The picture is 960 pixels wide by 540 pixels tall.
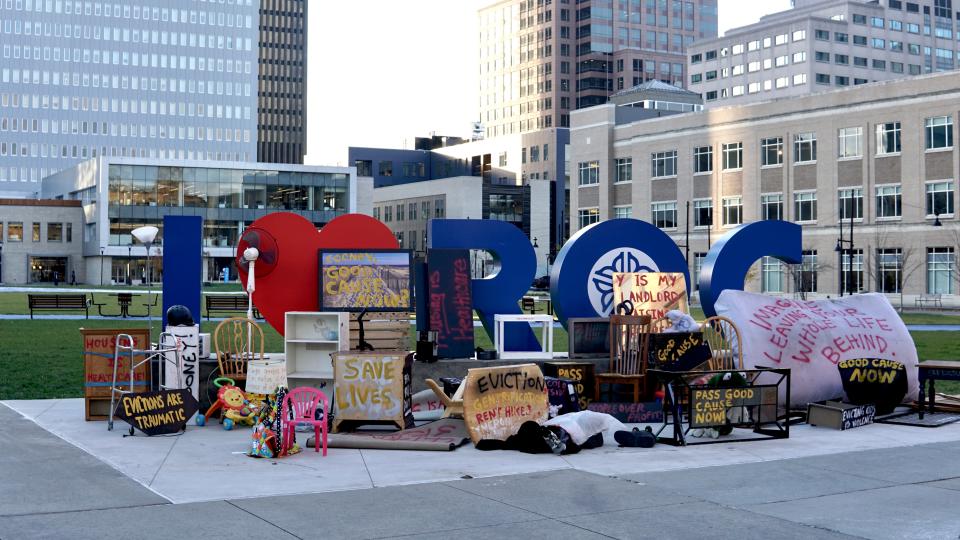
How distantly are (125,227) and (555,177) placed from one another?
187 feet

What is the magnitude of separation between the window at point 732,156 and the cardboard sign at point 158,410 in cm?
7231

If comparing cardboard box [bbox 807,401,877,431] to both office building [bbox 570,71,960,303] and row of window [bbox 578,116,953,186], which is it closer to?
office building [bbox 570,71,960,303]

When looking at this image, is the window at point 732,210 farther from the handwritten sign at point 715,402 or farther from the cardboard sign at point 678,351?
the handwritten sign at point 715,402

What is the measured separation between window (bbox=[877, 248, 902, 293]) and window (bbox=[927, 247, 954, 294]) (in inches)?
76.7

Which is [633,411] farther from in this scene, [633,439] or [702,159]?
[702,159]

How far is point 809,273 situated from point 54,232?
79122 mm

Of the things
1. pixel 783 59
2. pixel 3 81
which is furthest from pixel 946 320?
pixel 3 81

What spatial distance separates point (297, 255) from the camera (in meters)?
17.3

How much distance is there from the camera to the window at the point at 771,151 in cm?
7819

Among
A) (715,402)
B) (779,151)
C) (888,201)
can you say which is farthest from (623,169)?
(715,402)

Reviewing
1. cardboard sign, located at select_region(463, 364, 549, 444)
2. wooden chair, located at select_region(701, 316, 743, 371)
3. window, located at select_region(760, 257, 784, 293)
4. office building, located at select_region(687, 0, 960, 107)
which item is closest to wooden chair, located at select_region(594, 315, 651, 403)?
wooden chair, located at select_region(701, 316, 743, 371)

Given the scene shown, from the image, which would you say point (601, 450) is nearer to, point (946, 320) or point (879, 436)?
point (879, 436)

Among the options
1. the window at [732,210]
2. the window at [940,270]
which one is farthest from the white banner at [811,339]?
the window at [732,210]

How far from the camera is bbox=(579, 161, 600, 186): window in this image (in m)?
94.2
